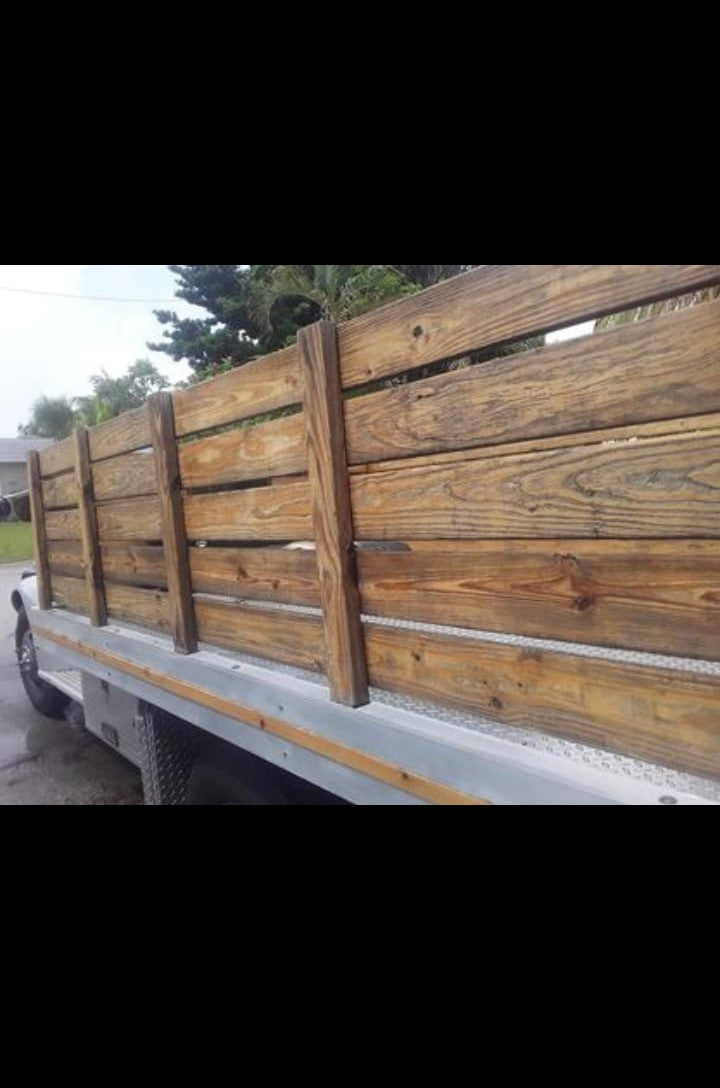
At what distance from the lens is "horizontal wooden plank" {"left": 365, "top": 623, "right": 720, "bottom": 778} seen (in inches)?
41.8

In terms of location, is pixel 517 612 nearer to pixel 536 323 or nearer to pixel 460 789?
pixel 460 789

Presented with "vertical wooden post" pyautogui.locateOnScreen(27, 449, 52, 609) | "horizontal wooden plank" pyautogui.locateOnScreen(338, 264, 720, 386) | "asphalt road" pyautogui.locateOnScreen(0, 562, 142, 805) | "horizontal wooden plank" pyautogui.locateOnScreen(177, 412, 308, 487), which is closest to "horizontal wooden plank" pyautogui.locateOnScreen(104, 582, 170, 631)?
"horizontal wooden plank" pyautogui.locateOnScreen(177, 412, 308, 487)

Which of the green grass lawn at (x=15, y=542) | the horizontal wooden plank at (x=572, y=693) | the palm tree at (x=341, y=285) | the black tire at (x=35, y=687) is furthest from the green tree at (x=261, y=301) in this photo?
the horizontal wooden plank at (x=572, y=693)

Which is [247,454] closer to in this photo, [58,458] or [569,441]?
[569,441]

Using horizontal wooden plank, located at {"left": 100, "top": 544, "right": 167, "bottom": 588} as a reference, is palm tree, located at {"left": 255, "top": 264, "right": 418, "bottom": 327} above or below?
above

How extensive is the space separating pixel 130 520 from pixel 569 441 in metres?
1.96

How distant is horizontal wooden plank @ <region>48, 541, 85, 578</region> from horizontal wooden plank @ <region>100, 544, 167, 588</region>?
0.36 m

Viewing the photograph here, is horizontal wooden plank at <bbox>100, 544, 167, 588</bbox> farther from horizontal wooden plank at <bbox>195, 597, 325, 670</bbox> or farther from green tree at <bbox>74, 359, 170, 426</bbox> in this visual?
green tree at <bbox>74, 359, 170, 426</bbox>

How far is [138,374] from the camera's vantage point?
38562 mm

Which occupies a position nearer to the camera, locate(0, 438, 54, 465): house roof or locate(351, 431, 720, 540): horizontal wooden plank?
locate(351, 431, 720, 540): horizontal wooden plank

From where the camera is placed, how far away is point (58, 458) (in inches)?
132

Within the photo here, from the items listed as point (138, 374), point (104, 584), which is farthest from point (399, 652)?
point (138, 374)

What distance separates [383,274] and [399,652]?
13.9 metres

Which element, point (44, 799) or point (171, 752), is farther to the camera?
point (44, 799)
